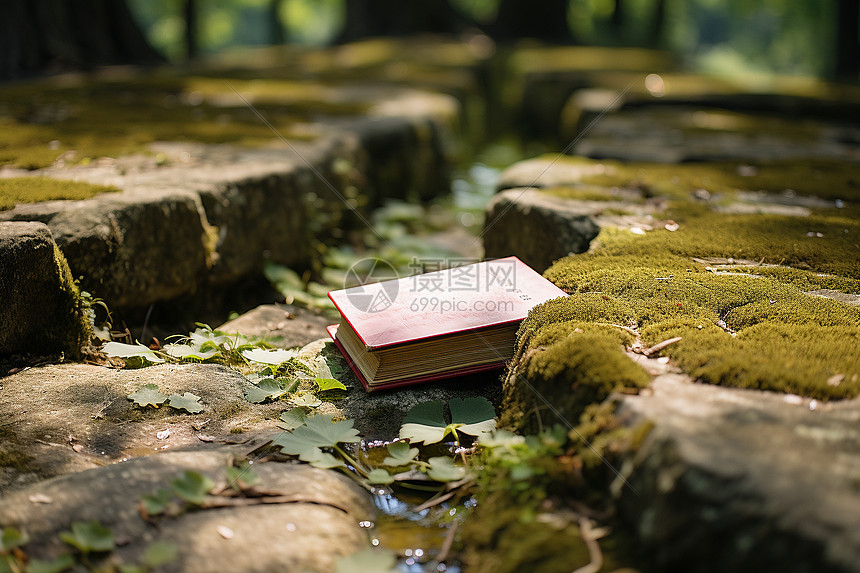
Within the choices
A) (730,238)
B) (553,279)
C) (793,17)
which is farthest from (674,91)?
(793,17)

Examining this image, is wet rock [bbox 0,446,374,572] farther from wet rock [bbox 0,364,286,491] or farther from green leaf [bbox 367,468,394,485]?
wet rock [bbox 0,364,286,491]

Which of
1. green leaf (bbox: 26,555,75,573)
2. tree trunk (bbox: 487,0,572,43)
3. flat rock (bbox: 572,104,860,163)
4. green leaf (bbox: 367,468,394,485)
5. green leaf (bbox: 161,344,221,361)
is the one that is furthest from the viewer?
tree trunk (bbox: 487,0,572,43)

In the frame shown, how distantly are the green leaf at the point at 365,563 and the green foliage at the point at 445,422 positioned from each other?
1.51 feet

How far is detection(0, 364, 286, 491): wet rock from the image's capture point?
5.63 ft

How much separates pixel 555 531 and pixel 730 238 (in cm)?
170

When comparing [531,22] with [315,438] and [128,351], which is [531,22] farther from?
[315,438]

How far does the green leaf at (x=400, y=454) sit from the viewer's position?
1741mm

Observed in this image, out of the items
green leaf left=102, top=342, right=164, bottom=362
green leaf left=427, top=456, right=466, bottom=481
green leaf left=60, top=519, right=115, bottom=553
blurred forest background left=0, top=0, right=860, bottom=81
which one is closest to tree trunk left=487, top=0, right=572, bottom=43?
blurred forest background left=0, top=0, right=860, bottom=81

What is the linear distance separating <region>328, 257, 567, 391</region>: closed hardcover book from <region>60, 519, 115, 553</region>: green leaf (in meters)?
0.83

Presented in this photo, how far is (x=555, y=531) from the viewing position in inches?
53.5

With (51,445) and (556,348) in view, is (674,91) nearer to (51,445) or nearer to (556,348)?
(556,348)

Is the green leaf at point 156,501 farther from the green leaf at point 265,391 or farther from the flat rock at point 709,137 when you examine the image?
the flat rock at point 709,137

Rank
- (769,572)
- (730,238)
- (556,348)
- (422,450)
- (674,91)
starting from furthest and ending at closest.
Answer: (674,91)
(730,238)
(422,450)
(556,348)
(769,572)

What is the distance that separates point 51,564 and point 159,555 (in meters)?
0.20
